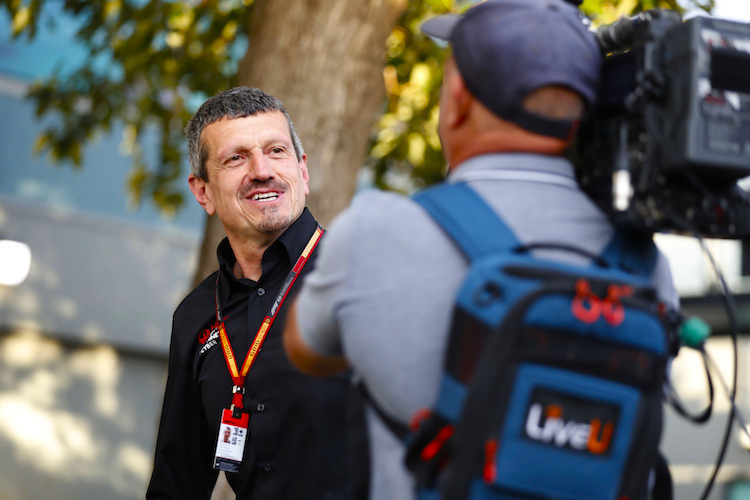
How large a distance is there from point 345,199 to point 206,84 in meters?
2.87

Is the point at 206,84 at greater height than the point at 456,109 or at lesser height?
greater

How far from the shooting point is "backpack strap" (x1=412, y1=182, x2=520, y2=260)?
1.57 m

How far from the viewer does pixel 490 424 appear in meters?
1.48

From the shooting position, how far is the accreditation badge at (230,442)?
2699 mm

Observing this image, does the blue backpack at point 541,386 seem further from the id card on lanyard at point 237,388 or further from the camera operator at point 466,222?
the id card on lanyard at point 237,388

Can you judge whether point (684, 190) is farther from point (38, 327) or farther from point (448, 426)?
point (38, 327)

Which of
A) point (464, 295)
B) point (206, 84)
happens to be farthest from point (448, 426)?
point (206, 84)

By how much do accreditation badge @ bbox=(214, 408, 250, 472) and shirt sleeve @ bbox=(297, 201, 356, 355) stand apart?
42.3 inches

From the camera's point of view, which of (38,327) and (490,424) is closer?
(490,424)

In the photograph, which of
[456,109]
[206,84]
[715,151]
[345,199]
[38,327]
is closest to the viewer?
[715,151]

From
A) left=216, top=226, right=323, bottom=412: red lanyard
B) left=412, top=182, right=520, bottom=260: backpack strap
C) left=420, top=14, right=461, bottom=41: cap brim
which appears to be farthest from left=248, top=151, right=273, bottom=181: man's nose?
left=412, top=182, right=520, bottom=260: backpack strap

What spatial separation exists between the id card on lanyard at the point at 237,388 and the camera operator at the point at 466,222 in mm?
1059

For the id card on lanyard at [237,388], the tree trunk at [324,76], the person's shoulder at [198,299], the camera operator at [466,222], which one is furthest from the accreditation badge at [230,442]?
the tree trunk at [324,76]

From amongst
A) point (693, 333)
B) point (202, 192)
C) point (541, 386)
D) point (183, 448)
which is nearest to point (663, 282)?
point (693, 333)
